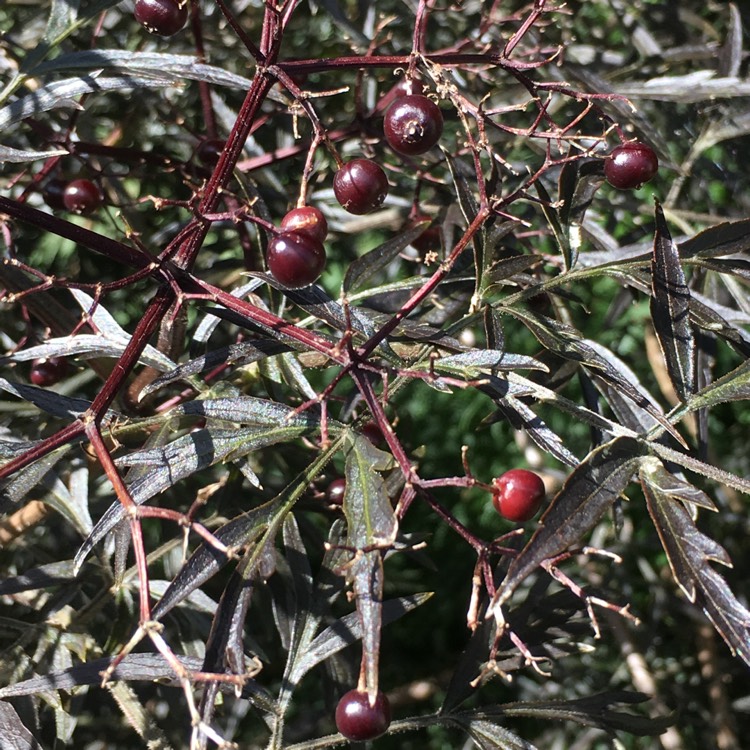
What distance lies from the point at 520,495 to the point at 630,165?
0.31 meters

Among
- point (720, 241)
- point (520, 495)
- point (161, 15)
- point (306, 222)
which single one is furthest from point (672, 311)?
point (161, 15)

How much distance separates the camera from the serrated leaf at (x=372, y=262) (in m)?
0.87

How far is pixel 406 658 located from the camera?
2.15 meters

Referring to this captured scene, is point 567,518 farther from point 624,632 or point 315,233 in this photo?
point 624,632

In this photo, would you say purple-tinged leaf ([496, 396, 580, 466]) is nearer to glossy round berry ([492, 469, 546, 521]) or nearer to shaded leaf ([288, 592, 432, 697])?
glossy round berry ([492, 469, 546, 521])

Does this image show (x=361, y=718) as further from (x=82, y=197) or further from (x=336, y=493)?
(x=82, y=197)

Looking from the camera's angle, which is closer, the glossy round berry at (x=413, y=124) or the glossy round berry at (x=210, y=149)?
the glossy round berry at (x=413, y=124)

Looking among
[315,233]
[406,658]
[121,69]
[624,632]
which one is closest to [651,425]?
[315,233]

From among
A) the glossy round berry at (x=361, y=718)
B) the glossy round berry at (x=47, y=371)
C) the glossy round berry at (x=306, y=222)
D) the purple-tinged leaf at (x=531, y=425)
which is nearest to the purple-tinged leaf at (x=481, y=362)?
the purple-tinged leaf at (x=531, y=425)

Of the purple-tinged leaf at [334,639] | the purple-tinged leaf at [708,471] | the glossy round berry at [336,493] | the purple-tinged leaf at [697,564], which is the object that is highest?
the purple-tinged leaf at [708,471]

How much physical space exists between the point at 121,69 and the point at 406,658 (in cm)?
161

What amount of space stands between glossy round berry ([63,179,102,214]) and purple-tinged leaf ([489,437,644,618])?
671 millimetres

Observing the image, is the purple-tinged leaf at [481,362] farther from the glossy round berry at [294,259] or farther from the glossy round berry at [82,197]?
the glossy round berry at [82,197]

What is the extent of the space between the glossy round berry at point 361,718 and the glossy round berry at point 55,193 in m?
0.67
